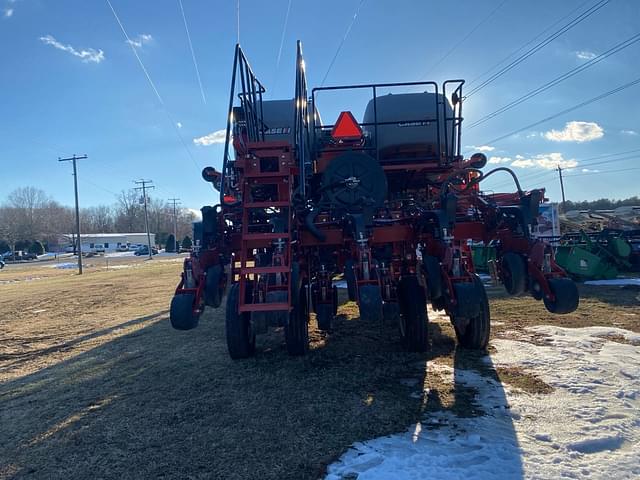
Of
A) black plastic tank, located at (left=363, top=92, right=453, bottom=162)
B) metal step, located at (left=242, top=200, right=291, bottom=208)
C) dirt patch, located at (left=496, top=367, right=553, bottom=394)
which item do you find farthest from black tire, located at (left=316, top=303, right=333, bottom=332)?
black plastic tank, located at (left=363, top=92, right=453, bottom=162)

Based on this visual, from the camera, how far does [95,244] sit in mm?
104125

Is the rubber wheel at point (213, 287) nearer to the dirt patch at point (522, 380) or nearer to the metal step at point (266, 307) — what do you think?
the metal step at point (266, 307)

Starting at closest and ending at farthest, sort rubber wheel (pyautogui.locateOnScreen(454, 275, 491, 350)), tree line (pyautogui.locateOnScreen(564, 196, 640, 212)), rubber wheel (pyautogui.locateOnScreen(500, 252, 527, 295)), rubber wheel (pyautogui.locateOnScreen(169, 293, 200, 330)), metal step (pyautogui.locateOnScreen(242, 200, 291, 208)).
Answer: rubber wheel (pyautogui.locateOnScreen(169, 293, 200, 330)) → metal step (pyautogui.locateOnScreen(242, 200, 291, 208)) → rubber wheel (pyautogui.locateOnScreen(500, 252, 527, 295)) → rubber wheel (pyautogui.locateOnScreen(454, 275, 491, 350)) → tree line (pyautogui.locateOnScreen(564, 196, 640, 212))

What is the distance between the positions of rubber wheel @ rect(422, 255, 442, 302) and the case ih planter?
0.05 feet

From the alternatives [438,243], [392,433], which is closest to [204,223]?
[438,243]

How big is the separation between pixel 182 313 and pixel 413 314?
9.32 feet

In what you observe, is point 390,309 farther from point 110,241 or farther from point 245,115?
point 110,241

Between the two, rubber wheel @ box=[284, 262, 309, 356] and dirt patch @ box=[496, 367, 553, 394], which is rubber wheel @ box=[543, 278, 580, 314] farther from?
rubber wheel @ box=[284, 262, 309, 356]

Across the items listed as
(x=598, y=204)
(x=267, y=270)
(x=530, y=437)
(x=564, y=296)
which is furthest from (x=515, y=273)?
(x=598, y=204)

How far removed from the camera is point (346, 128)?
702 centimetres

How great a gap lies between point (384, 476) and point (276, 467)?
81 centimetres

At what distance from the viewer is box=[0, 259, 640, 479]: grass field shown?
11.5 ft

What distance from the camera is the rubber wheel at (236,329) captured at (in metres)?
5.50

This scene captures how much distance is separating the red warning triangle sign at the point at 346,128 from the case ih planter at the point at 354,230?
2 cm
